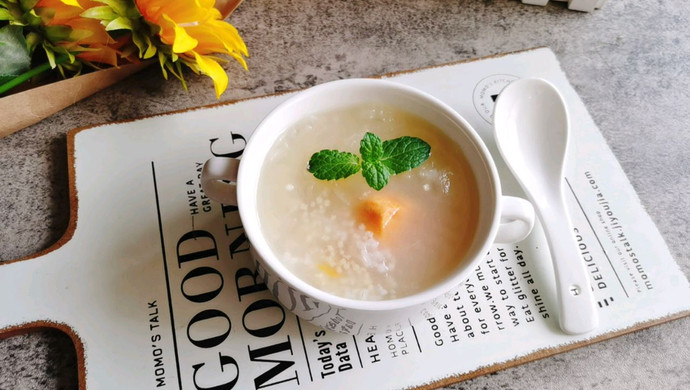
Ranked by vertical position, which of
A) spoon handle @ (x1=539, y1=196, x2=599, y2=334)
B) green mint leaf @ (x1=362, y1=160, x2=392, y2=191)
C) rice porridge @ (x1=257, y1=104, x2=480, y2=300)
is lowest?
spoon handle @ (x1=539, y1=196, x2=599, y2=334)

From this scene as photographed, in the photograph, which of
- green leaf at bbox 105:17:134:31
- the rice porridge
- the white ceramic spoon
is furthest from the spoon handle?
green leaf at bbox 105:17:134:31

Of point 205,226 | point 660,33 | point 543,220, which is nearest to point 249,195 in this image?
point 205,226

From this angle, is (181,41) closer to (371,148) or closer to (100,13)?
(100,13)

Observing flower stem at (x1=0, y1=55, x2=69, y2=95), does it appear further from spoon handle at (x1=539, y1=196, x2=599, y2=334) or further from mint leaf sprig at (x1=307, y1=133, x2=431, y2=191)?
spoon handle at (x1=539, y1=196, x2=599, y2=334)

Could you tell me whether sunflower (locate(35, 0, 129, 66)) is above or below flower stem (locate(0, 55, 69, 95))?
above

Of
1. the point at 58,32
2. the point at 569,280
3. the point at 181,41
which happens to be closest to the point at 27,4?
the point at 58,32
